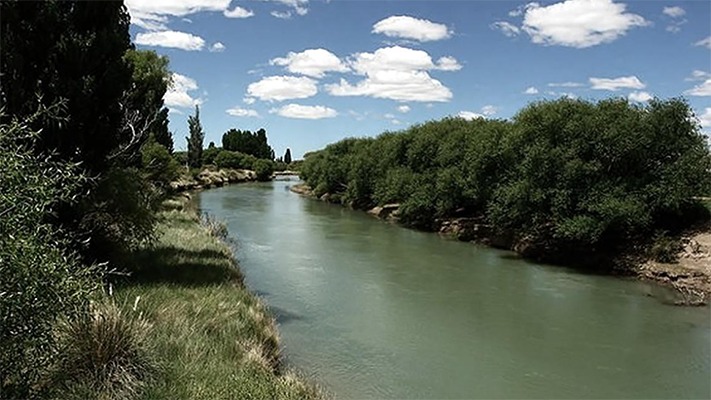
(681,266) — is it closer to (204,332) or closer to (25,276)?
(204,332)

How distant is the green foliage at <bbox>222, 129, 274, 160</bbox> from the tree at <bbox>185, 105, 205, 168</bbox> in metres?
28.4

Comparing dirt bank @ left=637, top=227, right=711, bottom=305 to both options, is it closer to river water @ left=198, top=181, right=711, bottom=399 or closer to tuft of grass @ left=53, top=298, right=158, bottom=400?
river water @ left=198, top=181, right=711, bottom=399

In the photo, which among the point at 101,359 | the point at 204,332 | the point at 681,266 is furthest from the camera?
the point at 681,266

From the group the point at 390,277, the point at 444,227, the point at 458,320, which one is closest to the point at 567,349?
the point at 458,320

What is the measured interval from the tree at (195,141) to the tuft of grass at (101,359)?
258 ft

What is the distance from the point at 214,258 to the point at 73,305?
11.3m

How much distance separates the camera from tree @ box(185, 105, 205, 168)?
84000 mm

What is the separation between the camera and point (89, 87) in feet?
38.4

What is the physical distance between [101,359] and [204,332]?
2.78 m

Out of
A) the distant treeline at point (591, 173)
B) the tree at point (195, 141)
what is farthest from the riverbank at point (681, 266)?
the tree at point (195, 141)

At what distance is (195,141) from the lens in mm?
84688

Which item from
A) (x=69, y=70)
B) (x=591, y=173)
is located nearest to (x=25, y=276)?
(x=69, y=70)

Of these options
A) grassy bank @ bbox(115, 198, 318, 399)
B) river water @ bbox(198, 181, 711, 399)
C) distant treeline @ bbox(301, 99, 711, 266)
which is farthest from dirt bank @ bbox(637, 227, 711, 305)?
grassy bank @ bbox(115, 198, 318, 399)

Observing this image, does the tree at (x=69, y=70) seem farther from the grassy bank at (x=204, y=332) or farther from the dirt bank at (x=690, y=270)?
the dirt bank at (x=690, y=270)
